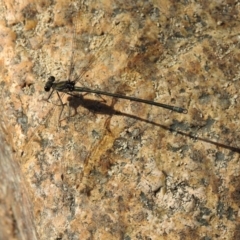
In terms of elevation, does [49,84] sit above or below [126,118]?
above

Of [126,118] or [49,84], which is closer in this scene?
[126,118]

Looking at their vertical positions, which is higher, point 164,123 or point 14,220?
point 164,123

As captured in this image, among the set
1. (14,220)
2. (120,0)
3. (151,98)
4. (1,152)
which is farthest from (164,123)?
(14,220)

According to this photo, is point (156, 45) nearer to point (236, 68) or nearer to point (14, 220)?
point (236, 68)

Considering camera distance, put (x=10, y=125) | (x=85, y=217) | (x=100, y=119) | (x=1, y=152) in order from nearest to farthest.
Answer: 1. (x=85, y=217)
2. (x=100, y=119)
3. (x=10, y=125)
4. (x=1, y=152)

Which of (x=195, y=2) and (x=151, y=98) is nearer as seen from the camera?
(x=151, y=98)

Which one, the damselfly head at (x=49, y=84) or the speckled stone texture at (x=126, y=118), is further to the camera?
the damselfly head at (x=49, y=84)

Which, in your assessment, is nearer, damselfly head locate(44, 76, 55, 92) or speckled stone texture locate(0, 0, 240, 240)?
speckled stone texture locate(0, 0, 240, 240)

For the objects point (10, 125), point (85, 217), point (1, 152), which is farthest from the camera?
point (1, 152)
